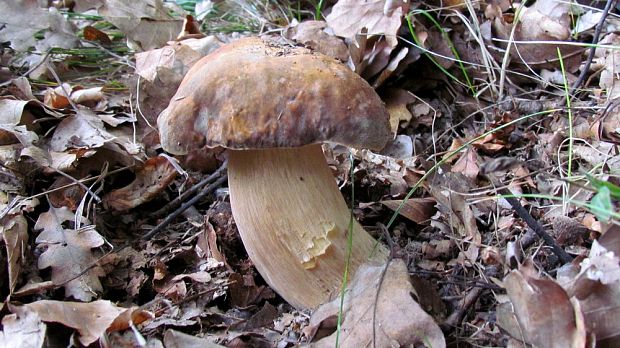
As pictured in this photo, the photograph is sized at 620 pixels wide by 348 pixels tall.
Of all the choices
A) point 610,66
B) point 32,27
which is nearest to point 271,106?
point 610,66

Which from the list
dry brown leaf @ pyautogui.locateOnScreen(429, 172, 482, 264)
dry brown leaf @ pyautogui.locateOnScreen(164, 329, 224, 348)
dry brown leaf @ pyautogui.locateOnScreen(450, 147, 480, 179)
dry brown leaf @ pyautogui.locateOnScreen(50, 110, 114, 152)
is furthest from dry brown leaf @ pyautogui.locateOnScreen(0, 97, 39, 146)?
dry brown leaf @ pyautogui.locateOnScreen(450, 147, 480, 179)

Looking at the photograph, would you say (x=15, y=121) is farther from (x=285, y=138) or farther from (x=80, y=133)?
(x=285, y=138)

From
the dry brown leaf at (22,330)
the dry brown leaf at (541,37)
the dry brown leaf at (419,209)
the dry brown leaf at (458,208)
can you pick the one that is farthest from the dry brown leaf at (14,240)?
the dry brown leaf at (541,37)

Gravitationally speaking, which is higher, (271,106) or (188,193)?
(271,106)

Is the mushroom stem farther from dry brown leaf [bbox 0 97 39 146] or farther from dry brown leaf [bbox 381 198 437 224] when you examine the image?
dry brown leaf [bbox 0 97 39 146]

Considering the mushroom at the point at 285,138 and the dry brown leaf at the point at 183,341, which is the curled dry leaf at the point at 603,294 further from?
the dry brown leaf at the point at 183,341

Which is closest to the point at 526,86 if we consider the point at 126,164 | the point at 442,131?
the point at 442,131

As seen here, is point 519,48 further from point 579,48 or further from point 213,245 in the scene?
point 213,245

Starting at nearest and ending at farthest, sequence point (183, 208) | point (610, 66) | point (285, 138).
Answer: point (285, 138)
point (183, 208)
point (610, 66)
